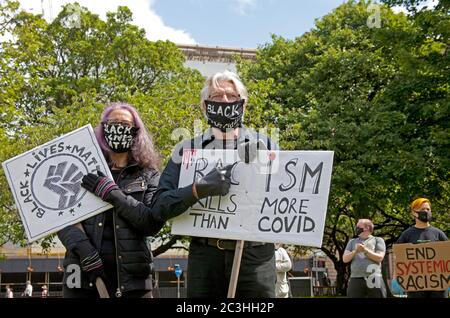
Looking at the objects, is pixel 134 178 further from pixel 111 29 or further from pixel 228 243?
pixel 111 29

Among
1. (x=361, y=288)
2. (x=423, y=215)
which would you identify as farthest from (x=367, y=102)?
(x=423, y=215)

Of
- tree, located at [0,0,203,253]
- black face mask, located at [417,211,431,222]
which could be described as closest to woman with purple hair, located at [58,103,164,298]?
black face mask, located at [417,211,431,222]

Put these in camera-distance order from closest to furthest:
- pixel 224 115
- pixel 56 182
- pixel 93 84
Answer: pixel 224 115, pixel 56 182, pixel 93 84

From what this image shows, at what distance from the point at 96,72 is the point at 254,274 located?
27.6 metres

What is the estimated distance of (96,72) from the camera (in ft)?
99.4

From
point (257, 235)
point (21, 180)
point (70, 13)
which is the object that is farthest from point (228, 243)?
point (70, 13)

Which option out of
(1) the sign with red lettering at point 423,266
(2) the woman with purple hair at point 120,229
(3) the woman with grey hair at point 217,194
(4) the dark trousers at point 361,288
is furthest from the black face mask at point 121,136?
(4) the dark trousers at point 361,288

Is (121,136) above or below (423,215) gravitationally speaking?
below

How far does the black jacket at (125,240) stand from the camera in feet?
12.9

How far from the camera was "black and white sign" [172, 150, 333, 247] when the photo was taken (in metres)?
4.03

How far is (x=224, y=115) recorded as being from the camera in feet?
13.5

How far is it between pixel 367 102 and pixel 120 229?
696 inches

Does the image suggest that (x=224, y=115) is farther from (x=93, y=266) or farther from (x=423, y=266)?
(x=423, y=266)

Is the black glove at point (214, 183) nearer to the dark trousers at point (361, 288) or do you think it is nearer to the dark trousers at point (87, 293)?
the dark trousers at point (87, 293)
